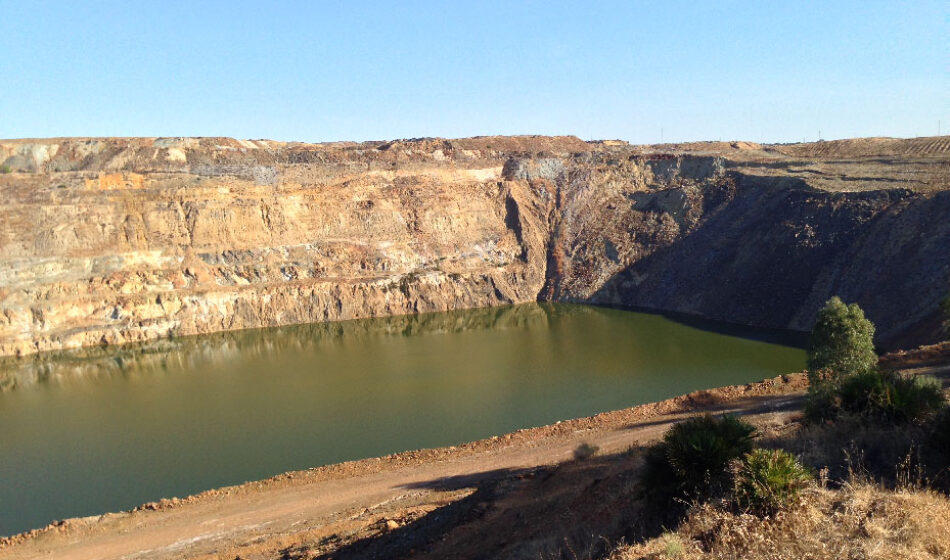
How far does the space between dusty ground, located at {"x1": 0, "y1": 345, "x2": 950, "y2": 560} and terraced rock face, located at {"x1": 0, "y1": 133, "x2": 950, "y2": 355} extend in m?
18.1

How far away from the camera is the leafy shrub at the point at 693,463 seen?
6.61 m

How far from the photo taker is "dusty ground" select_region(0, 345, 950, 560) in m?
9.77

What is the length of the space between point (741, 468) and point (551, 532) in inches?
133

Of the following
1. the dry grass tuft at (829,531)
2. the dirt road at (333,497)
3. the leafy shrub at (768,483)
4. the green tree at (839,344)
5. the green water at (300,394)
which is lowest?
the green water at (300,394)

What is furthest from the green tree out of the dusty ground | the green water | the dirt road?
the green water

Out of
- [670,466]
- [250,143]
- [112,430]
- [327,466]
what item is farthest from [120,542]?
[250,143]

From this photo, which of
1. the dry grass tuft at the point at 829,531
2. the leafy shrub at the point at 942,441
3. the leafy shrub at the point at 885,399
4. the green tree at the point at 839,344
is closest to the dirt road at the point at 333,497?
the green tree at the point at 839,344

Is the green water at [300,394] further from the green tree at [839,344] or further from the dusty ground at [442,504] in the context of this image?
the green tree at [839,344]

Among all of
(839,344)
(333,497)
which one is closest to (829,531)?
(333,497)

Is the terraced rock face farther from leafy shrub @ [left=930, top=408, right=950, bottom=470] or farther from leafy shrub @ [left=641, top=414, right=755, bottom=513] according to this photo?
leafy shrub @ [left=641, top=414, right=755, bottom=513]

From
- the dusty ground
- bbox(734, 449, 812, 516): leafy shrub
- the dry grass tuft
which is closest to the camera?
the dry grass tuft

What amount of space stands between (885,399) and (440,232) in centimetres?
4706

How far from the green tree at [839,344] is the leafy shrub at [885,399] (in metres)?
10.1

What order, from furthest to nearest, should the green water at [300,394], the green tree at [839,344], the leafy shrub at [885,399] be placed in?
the green water at [300,394], the green tree at [839,344], the leafy shrub at [885,399]
